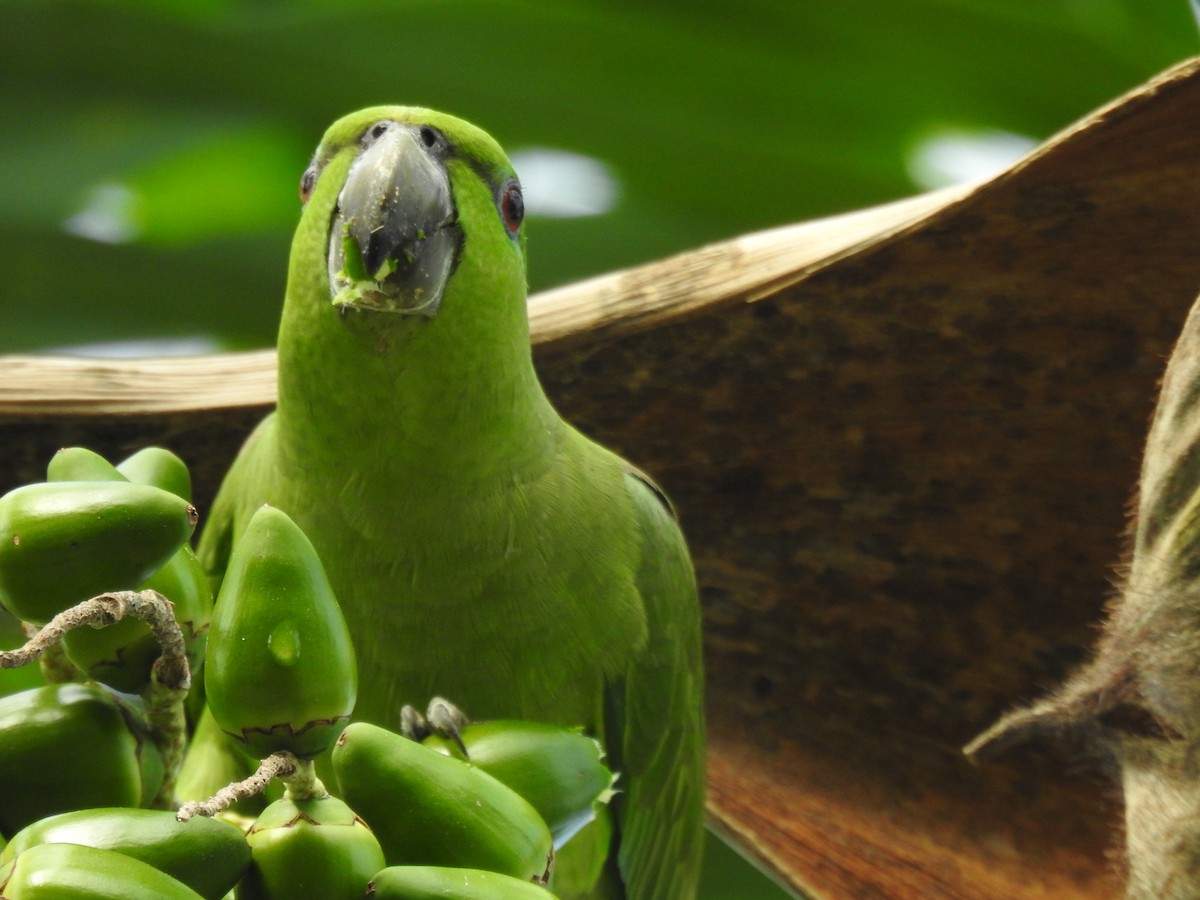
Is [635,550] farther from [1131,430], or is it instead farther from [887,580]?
[1131,430]

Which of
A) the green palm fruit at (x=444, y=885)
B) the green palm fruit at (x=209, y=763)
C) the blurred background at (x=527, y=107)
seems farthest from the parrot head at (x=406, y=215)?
the blurred background at (x=527, y=107)

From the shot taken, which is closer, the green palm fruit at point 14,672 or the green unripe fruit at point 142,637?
the green unripe fruit at point 142,637

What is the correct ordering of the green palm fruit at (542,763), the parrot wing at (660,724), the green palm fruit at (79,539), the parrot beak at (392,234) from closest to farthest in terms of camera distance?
1. the green palm fruit at (79,539)
2. the green palm fruit at (542,763)
3. the parrot beak at (392,234)
4. the parrot wing at (660,724)

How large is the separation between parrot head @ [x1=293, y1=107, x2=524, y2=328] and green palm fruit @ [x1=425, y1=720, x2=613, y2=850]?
42 cm

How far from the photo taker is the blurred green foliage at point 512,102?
83.2 inches

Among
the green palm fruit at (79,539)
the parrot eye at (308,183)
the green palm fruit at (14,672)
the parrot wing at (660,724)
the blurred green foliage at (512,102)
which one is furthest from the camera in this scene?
the blurred green foliage at (512,102)

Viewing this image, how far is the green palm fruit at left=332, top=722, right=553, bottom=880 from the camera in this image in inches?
25.0

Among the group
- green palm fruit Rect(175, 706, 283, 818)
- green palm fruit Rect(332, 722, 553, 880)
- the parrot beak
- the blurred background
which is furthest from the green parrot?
the blurred background

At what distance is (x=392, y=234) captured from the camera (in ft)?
3.34

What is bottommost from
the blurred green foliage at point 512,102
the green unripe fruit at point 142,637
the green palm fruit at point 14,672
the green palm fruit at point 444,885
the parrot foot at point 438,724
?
the green palm fruit at point 14,672

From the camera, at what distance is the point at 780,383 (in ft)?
4.61

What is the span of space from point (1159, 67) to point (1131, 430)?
109cm

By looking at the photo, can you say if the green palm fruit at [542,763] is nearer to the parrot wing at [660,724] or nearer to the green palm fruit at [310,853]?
the green palm fruit at [310,853]

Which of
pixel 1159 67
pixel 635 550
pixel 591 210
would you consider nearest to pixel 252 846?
pixel 635 550
